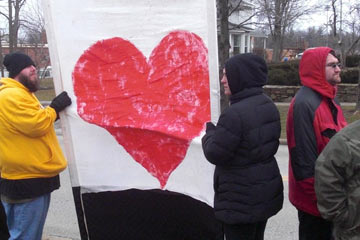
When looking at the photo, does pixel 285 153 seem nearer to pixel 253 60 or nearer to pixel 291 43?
pixel 253 60

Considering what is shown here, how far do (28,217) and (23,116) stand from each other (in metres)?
0.66

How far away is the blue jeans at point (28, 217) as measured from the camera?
2488mm

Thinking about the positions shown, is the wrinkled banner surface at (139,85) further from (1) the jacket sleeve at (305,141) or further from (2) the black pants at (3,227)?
(2) the black pants at (3,227)

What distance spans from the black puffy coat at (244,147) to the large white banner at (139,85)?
325 millimetres

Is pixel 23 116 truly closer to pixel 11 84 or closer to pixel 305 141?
pixel 11 84

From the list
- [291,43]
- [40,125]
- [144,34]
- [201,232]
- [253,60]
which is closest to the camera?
[253,60]

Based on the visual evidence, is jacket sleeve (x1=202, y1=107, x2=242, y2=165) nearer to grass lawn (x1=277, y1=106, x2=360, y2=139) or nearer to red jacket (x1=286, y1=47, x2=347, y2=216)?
red jacket (x1=286, y1=47, x2=347, y2=216)

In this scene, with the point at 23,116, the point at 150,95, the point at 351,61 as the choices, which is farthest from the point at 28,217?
the point at 351,61

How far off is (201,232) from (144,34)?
138 cm

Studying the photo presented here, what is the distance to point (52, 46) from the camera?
2.62 meters

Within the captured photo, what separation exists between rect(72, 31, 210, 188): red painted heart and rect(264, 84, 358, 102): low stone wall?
12.2 m

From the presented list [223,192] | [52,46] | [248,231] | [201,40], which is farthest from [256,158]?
[52,46]

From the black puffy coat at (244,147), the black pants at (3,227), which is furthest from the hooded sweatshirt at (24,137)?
the black puffy coat at (244,147)

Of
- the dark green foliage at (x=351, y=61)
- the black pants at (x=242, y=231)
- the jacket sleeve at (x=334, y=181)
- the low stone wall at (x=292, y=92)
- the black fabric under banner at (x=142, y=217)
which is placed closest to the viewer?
the jacket sleeve at (x=334, y=181)
